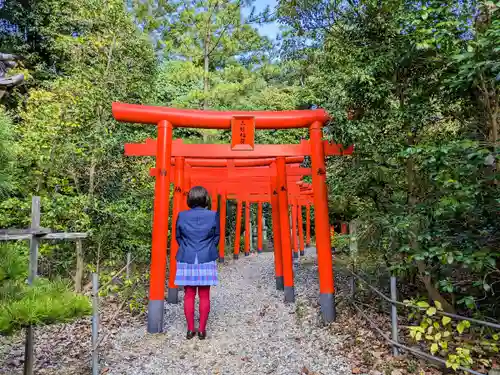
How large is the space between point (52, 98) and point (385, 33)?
5.95 m

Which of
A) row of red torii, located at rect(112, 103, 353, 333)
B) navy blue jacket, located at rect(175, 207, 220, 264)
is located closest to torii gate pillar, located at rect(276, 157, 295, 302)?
row of red torii, located at rect(112, 103, 353, 333)

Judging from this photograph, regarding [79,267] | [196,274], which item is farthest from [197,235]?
[79,267]

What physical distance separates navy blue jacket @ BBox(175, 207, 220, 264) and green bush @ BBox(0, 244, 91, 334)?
1.68m

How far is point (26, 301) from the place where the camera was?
2.21 meters

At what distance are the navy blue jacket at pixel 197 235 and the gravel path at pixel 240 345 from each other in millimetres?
991

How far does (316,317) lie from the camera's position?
5184 millimetres

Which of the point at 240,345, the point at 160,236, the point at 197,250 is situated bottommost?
the point at 240,345

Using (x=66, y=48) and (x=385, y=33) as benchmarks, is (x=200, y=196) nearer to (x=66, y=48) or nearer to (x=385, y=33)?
(x=385, y=33)

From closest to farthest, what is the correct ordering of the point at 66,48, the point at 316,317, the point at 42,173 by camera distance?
the point at 316,317, the point at 42,173, the point at 66,48

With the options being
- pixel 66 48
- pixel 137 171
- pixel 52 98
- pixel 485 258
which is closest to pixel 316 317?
pixel 485 258

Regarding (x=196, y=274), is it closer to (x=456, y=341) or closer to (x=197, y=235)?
(x=197, y=235)

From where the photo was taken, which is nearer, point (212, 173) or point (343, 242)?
point (343, 242)

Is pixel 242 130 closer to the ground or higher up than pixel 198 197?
higher up

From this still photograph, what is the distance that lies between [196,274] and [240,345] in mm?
970
